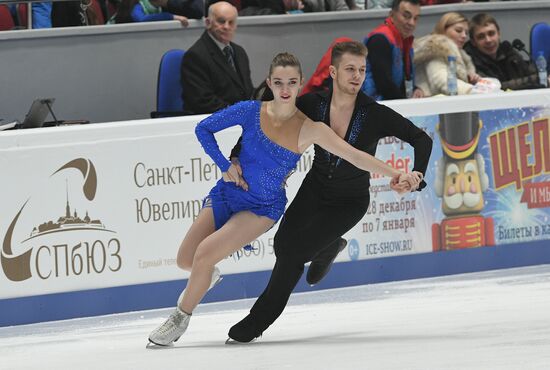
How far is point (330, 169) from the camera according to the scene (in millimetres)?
5742

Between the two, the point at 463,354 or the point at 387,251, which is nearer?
the point at 463,354

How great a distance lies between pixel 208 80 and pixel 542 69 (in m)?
2.68

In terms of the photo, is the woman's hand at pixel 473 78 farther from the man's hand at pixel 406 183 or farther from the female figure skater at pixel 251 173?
the man's hand at pixel 406 183

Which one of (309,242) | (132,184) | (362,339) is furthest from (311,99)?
(132,184)

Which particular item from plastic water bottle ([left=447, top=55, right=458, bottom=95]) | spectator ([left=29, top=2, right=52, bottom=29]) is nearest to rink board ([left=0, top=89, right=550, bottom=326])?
plastic water bottle ([left=447, top=55, right=458, bottom=95])

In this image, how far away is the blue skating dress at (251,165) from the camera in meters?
5.55

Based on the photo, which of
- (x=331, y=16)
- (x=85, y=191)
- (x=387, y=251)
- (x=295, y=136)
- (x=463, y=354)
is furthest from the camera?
(x=331, y=16)

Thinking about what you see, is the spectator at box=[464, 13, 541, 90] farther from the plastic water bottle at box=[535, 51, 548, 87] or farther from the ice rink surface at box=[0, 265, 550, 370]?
the ice rink surface at box=[0, 265, 550, 370]

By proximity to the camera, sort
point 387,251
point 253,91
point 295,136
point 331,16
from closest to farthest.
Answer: point 295,136 < point 387,251 < point 253,91 < point 331,16

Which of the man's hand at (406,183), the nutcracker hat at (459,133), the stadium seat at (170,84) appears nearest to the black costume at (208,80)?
the stadium seat at (170,84)

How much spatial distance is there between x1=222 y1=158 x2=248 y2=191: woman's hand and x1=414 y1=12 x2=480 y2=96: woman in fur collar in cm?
320

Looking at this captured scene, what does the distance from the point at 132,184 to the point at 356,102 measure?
1874 millimetres

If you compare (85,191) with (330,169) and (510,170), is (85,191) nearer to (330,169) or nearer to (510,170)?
(330,169)

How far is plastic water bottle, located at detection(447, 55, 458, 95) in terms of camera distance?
8.41m
